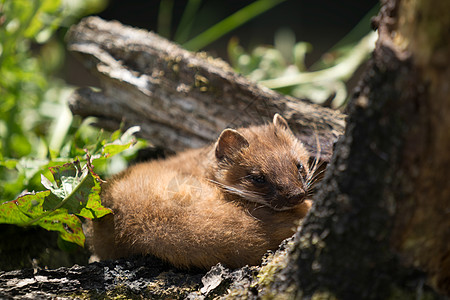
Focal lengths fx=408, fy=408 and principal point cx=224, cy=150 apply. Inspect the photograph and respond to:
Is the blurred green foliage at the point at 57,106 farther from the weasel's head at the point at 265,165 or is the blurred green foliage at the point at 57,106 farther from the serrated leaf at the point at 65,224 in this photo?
the weasel's head at the point at 265,165

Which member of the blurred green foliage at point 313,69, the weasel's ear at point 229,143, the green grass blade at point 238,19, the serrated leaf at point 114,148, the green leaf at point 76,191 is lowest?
the green leaf at point 76,191

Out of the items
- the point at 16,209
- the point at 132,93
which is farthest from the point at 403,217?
the point at 132,93

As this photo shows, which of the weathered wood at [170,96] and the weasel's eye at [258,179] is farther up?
the weathered wood at [170,96]

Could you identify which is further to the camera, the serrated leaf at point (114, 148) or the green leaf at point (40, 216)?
the serrated leaf at point (114, 148)

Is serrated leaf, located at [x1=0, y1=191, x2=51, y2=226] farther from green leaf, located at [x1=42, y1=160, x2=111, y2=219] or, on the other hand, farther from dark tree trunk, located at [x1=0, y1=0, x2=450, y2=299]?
dark tree trunk, located at [x1=0, y1=0, x2=450, y2=299]

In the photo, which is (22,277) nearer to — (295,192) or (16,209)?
(16,209)

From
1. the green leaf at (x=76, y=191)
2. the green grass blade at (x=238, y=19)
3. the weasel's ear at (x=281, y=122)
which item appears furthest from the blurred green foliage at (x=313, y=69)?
the green leaf at (x=76, y=191)

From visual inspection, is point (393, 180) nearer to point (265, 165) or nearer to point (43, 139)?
point (265, 165)
